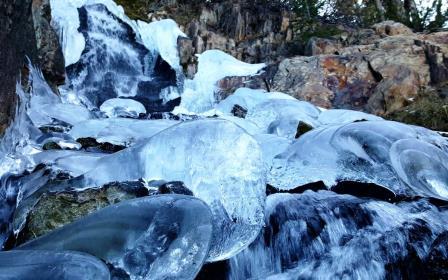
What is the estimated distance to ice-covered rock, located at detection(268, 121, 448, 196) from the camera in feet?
8.75

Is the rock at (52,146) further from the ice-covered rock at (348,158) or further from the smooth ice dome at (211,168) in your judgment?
the ice-covered rock at (348,158)

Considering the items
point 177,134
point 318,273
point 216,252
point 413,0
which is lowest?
point 318,273

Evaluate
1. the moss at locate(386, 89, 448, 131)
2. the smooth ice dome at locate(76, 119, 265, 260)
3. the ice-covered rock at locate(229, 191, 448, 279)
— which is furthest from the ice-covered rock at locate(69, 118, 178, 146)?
the moss at locate(386, 89, 448, 131)

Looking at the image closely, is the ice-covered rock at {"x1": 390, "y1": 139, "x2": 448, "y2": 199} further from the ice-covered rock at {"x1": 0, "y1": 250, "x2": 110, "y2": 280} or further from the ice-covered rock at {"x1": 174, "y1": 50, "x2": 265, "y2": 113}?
the ice-covered rock at {"x1": 174, "y1": 50, "x2": 265, "y2": 113}

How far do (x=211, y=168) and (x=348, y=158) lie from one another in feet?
3.38

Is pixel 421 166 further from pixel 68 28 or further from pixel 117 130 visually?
pixel 68 28

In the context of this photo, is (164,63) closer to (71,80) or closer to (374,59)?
(71,80)

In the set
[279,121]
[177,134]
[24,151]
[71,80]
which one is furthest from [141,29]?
[177,134]

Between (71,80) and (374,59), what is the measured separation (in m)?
5.96

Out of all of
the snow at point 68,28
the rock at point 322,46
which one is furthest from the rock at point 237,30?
the snow at point 68,28

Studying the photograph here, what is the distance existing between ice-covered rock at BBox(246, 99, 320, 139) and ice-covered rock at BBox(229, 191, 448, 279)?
207 cm

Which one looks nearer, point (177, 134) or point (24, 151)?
point (177, 134)

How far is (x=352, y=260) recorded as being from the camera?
6.70ft

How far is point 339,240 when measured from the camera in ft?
7.11
